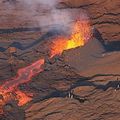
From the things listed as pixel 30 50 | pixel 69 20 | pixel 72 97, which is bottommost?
pixel 72 97

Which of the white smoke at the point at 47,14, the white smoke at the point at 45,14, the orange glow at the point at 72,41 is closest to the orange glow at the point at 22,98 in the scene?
the orange glow at the point at 72,41

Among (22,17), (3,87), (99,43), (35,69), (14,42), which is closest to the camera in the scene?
(3,87)

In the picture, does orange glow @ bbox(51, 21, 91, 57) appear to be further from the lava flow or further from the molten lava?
the molten lava

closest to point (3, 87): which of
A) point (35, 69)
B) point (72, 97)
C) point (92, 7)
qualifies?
point (35, 69)

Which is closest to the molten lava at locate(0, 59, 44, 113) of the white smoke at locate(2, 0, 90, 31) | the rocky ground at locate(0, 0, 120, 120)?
the rocky ground at locate(0, 0, 120, 120)

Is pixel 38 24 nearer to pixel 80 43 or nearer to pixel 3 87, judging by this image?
pixel 80 43

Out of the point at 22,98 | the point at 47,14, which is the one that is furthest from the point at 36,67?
the point at 47,14

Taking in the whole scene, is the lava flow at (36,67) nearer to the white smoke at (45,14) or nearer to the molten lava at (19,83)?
the molten lava at (19,83)
